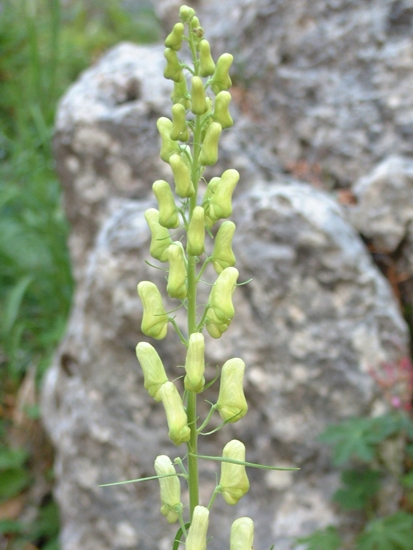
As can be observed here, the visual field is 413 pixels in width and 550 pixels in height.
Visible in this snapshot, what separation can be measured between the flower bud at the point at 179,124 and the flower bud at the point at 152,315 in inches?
17.6

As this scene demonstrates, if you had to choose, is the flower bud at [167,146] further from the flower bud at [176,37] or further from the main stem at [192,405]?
the flower bud at [176,37]

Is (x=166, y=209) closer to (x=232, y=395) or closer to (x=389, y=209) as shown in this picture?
(x=232, y=395)

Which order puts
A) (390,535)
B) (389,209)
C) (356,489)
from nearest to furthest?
1. (390,535)
2. (356,489)
3. (389,209)

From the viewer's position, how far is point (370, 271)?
3.32 meters

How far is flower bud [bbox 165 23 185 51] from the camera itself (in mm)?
1594

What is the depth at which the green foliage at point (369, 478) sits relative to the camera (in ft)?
8.68

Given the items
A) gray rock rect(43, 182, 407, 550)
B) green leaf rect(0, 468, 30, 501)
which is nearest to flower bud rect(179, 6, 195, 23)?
gray rock rect(43, 182, 407, 550)

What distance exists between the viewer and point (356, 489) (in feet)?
9.66

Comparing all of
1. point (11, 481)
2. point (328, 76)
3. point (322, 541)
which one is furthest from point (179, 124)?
point (11, 481)

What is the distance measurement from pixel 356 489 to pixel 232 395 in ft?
5.33

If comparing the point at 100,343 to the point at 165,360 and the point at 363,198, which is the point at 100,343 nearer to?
the point at 165,360

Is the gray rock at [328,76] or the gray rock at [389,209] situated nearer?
the gray rock at [389,209]

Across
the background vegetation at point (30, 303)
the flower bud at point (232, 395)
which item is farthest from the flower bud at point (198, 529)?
the background vegetation at point (30, 303)

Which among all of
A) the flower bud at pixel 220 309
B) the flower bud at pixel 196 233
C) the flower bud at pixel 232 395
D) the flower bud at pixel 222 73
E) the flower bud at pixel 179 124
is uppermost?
the flower bud at pixel 222 73
